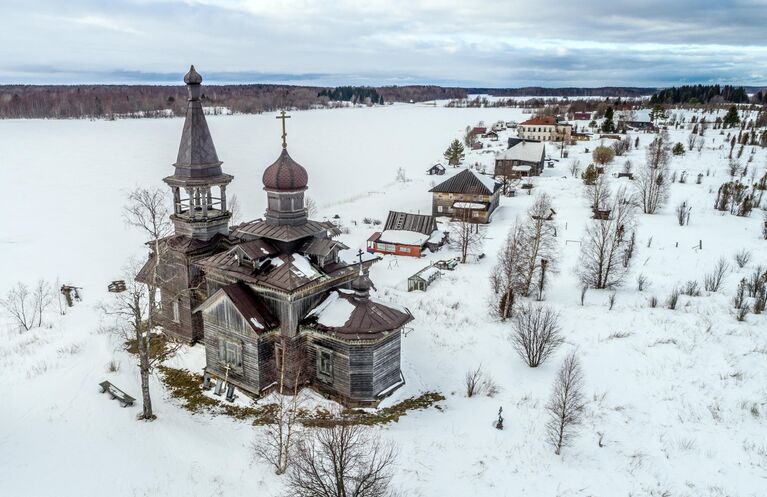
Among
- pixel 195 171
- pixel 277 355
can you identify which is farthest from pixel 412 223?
pixel 277 355

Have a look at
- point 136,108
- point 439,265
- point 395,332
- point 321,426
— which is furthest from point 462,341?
point 136,108

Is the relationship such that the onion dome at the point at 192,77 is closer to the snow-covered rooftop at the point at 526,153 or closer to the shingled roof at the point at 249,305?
the shingled roof at the point at 249,305

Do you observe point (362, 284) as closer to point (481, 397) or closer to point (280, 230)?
point (280, 230)

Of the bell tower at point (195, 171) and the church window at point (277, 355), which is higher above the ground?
the bell tower at point (195, 171)

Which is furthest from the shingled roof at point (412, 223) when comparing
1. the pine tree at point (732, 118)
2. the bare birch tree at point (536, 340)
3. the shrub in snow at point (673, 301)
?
the pine tree at point (732, 118)

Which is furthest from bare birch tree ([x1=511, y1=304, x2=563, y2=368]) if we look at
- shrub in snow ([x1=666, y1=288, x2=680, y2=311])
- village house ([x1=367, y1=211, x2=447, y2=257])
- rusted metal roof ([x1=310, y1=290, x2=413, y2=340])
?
village house ([x1=367, y1=211, x2=447, y2=257])

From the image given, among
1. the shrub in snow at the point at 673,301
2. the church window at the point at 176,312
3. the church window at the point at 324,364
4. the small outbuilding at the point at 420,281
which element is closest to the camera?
the church window at the point at 324,364

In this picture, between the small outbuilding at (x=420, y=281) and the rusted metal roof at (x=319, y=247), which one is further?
the small outbuilding at (x=420, y=281)
